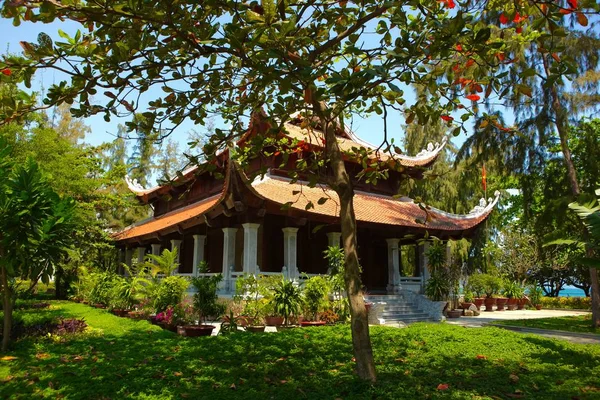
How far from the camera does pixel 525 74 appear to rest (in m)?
3.05

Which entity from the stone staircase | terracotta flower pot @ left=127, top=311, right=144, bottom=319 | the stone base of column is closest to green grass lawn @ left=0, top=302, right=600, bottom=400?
terracotta flower pot @ left=127, top=311, right=144, bottom=319

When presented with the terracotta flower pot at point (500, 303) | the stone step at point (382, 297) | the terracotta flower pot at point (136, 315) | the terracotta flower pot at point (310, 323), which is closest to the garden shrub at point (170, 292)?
the terracotta flower pot at point (136, 315)

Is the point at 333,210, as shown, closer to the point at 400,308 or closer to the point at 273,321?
the point at 400,308

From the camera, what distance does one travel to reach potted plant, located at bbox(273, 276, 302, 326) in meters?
10.1

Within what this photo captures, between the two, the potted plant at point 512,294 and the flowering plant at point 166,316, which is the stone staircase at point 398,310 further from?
the potted plant at point 512,294

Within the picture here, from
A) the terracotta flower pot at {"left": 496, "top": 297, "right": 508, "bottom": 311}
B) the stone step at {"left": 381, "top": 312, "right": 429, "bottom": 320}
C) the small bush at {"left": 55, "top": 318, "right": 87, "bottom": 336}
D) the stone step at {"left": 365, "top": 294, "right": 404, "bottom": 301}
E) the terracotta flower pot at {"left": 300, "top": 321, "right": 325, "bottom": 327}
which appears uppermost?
the stone step at {"left": 365, "top": 294, "right": 404, "bottom": 301}

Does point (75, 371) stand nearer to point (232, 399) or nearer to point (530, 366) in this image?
point (232, 399)

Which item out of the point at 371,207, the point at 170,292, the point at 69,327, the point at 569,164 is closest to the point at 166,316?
the point at 170,292

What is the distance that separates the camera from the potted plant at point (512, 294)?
74.0 feet

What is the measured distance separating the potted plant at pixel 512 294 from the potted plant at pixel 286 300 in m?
16.7

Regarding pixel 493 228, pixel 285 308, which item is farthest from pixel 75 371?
pixel 493 228

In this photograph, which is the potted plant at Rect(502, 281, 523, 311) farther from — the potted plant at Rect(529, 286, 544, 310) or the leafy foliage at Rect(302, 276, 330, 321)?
the leafy foliage at Rect(302, 276, 330, 321)

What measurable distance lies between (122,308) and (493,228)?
27817mm

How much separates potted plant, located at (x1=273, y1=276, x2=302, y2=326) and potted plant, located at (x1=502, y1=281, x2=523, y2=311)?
16.7 metres
